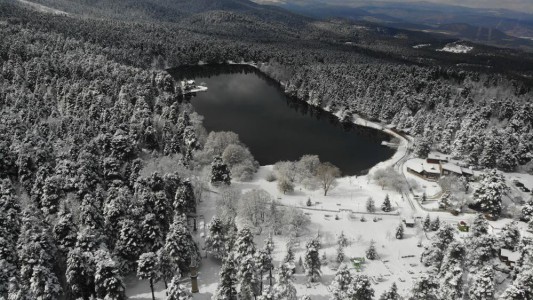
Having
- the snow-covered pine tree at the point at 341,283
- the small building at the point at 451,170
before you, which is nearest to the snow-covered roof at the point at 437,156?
the small building at the point at 451,170

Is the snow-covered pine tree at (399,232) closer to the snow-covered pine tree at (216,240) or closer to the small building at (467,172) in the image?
the snow-covered pine tree at (216,240)

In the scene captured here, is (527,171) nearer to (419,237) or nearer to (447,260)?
(419,237)

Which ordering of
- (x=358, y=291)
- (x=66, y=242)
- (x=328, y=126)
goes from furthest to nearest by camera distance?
(x=328, y=126)
(x=66, y=242)
(x=358, y=291)

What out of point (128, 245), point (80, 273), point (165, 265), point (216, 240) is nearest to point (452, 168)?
point (216, 240)

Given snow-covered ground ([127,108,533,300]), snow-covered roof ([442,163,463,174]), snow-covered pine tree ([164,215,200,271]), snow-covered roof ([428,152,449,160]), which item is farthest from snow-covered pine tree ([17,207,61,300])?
snow-covered roof ([428,152,449,160])

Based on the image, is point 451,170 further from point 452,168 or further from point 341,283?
point 341,283

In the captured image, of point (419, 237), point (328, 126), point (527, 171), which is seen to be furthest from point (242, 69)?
point (419, 237)

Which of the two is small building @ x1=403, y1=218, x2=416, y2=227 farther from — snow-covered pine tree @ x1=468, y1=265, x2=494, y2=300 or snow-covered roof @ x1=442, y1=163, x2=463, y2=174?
snow-covered roof @ x1=442, y1=163, x2=463, y2=174
